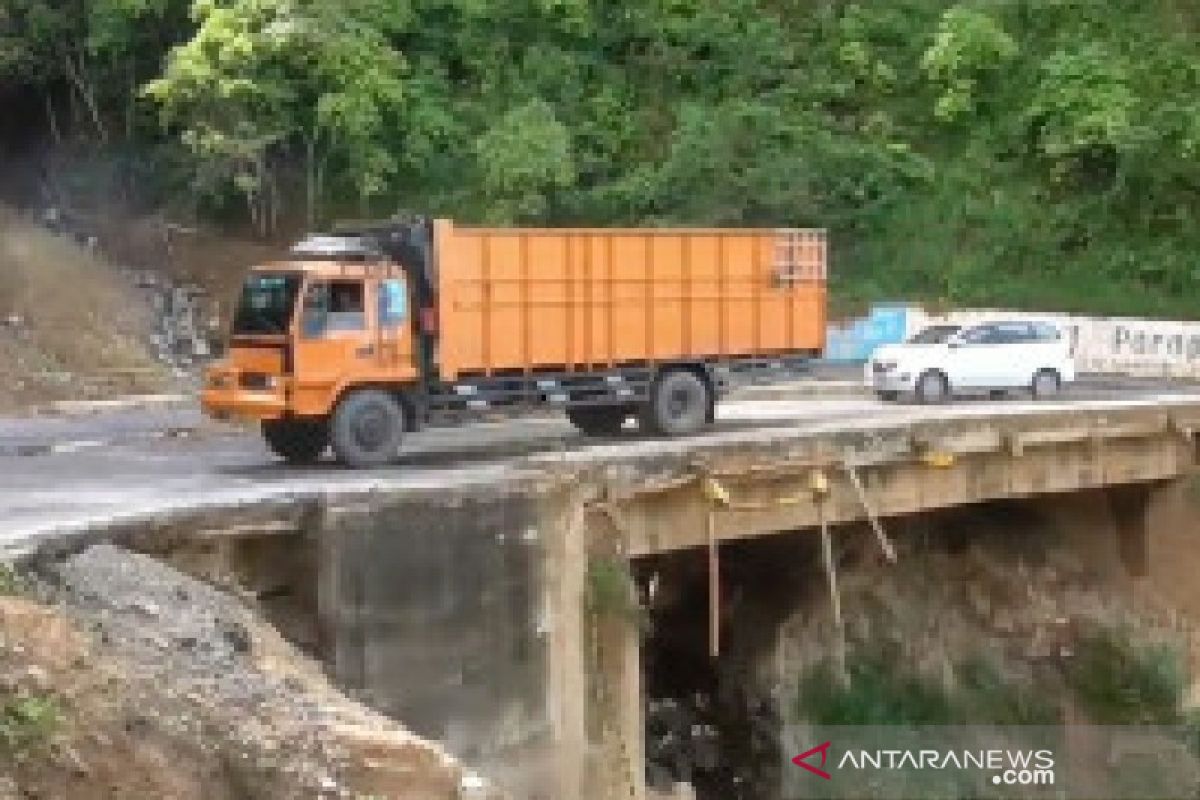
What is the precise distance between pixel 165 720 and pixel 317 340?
24.3ft

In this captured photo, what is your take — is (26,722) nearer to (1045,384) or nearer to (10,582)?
(10,582)

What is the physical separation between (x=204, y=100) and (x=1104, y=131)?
1848 cm

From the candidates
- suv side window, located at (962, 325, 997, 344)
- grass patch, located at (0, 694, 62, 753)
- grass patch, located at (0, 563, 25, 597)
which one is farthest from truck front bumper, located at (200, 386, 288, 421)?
suv side window, located at (962, 325, 997, 344)

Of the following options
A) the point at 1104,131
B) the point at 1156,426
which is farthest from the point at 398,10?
the point at 1156,426

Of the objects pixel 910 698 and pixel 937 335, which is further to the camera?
pixel 937 335

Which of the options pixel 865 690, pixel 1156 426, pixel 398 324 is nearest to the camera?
pixel 398 324

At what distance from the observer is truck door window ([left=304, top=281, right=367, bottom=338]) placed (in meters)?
15.3

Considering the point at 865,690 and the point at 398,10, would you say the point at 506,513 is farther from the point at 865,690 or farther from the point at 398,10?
the point at 398,10

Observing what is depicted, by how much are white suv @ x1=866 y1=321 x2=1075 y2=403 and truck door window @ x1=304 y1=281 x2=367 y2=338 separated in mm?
11699

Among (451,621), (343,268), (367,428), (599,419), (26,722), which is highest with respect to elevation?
(343,268)

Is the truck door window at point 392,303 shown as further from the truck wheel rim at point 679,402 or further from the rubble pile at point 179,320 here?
the rubble pile at point 179,320

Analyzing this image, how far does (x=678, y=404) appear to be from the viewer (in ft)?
60.4

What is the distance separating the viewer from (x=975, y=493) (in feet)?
63.2

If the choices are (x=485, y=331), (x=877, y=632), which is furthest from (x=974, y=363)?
(x=485, y=331)
